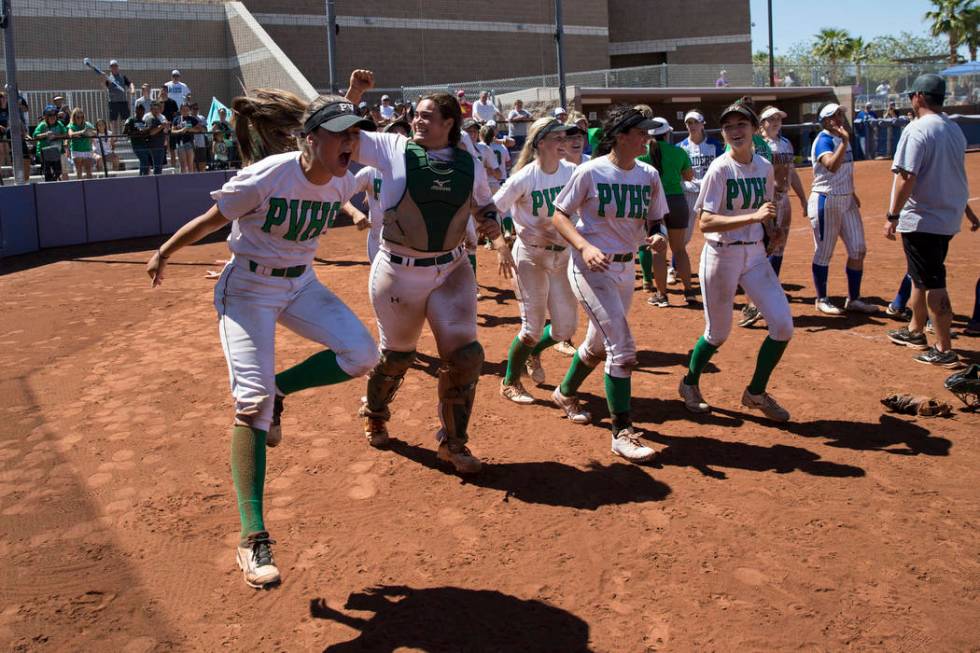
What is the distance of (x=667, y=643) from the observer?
3.74 m

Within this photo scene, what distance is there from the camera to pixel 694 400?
265 inches

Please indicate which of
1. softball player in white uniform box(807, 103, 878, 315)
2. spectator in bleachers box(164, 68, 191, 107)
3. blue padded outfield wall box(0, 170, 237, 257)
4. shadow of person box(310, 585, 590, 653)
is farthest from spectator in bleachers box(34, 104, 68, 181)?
shadow of person box(310, 585, 590, 653)

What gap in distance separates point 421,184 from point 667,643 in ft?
9.06

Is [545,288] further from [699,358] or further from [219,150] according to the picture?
[219,150]

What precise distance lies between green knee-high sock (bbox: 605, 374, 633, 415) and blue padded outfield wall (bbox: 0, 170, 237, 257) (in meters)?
13.5

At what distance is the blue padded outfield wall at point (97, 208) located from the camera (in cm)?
1595

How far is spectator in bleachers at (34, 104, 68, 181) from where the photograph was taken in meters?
17.1

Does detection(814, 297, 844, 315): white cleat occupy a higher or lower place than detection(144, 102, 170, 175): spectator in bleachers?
lower

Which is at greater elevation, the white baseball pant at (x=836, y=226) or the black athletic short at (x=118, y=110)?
the black athletic short at (x=118, y=110)

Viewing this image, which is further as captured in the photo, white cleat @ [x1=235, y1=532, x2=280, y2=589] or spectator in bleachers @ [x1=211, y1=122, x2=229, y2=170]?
spectator in bleachers @ [x1=211, y1=122, x2=229, y2=170]

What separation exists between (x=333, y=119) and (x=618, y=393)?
2553 millimetres

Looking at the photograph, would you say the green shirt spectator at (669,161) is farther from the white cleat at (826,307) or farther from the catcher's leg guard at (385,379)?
the catcher's leg guard at (385,379)

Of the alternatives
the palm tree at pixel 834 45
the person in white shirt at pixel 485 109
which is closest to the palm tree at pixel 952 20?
the palm tree at pixel 834 45

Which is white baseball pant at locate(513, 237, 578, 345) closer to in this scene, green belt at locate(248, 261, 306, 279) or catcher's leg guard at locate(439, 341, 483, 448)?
catcher's leg guard at locate(439, 341, 483, 448)
